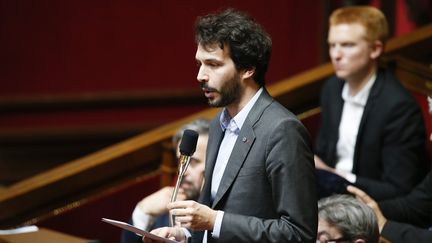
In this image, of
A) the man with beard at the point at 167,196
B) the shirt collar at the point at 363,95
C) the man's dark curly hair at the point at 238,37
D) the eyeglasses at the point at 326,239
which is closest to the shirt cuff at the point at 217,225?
the man's dark curly hair at the point at 238,37

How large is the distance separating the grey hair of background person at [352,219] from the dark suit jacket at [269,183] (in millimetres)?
473

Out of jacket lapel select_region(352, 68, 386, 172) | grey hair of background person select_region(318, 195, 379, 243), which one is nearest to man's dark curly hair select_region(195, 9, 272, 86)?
grey hair of background person select_region(318, 195, 379, 243)

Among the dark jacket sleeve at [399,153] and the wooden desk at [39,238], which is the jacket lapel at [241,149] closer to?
the wooden desk at [39,238]

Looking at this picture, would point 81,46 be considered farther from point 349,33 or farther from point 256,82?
point 256,82

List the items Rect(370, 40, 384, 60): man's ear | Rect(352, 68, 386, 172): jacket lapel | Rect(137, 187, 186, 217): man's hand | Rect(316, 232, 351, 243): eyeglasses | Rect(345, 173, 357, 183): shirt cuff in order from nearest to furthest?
Rect(316, 232, 351, 243): eyeglasses → Rect(137, 187, 186, 217): man's hand → Rect(345, 173, 357, 183): shirt cuff → Rect(352, 68, 386, 172): jacket lapel → Rect(370, 40, 384, 60): man's ear

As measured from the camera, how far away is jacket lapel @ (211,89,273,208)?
2.14 metres

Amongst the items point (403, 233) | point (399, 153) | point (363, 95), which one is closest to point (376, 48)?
point (363, 95)

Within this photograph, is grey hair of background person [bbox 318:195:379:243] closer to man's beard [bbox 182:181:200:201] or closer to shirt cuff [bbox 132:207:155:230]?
man's beard [bbox 182:181:200:201]

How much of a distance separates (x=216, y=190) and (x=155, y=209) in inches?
31.7

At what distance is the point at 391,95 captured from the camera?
3242 mm

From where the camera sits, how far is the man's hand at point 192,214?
199 centimetres

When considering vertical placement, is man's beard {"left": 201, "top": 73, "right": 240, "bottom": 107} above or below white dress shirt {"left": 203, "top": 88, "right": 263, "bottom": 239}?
above

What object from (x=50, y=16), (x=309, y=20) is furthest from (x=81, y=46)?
(x=309, y=20)

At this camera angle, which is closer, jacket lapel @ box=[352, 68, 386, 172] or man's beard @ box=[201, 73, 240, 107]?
man's beard @ box=[201, 73, 240, 107]
